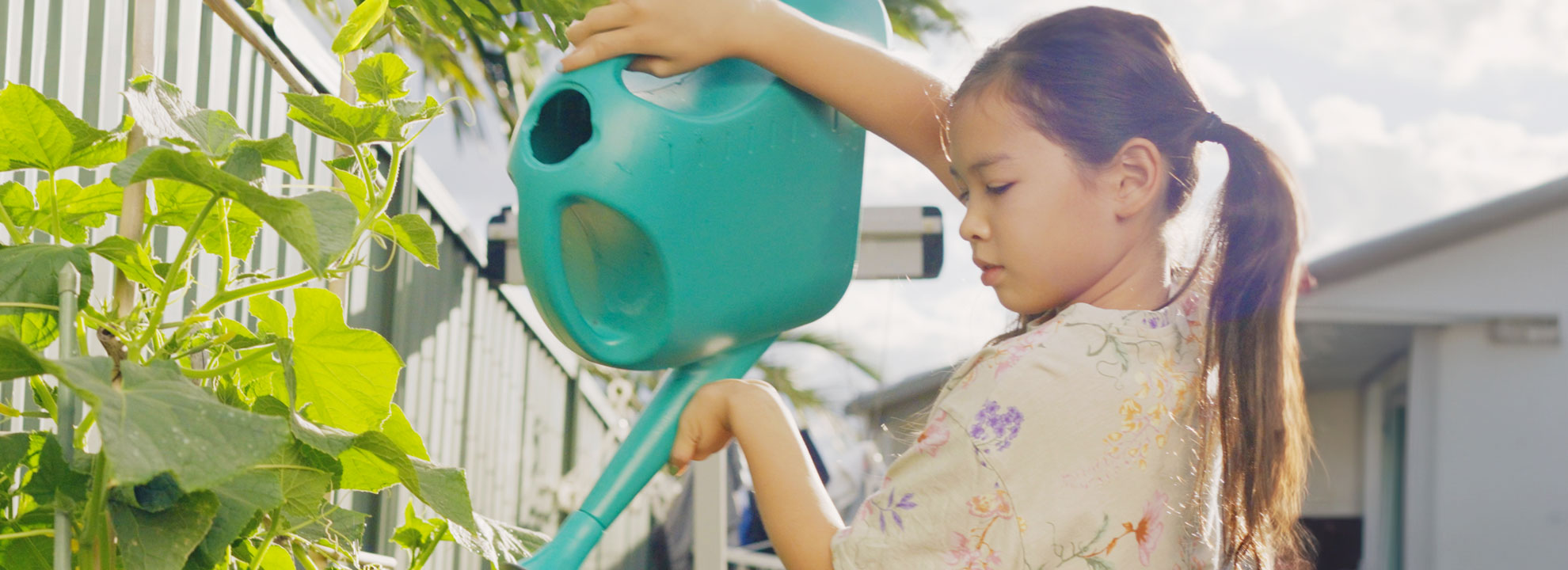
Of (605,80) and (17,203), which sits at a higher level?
(605,80)

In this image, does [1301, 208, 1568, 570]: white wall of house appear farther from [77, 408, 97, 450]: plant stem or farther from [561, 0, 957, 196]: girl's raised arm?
[77, 408, 97, 450]: plant stem

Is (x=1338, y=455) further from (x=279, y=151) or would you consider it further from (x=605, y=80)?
(x=279, y=151)

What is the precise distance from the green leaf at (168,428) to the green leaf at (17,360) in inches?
0.7

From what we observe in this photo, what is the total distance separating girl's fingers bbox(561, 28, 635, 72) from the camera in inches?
37.2

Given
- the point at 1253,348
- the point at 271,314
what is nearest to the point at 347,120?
the point at 271,314

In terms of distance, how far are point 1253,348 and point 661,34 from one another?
60cm

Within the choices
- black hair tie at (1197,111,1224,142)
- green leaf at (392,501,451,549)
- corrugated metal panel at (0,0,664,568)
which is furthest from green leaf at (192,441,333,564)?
black hair tie at (1197,111,1224,142)

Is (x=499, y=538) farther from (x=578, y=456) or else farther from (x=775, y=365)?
(x=775, y=365)

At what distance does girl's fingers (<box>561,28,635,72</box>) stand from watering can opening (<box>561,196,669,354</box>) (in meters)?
0.11

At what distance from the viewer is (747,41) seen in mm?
1010

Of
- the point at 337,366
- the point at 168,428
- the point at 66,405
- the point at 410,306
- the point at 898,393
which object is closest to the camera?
the point at 168,428

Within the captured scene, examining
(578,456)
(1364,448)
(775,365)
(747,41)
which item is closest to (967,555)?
(747,41)

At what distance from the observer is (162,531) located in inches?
25.7

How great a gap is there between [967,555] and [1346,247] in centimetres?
546
